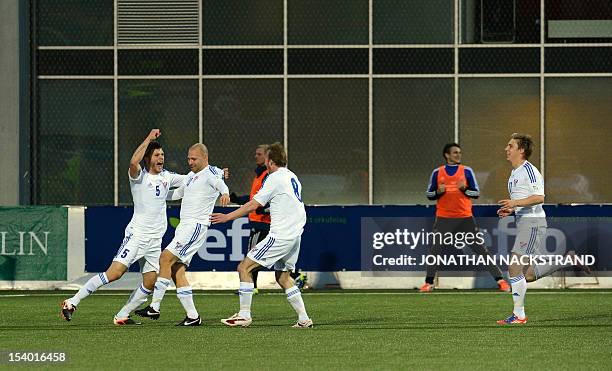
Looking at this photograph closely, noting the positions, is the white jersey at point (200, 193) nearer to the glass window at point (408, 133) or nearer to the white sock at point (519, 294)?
the white sock at point (519, 294)

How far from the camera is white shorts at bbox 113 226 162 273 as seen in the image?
14.6 metres

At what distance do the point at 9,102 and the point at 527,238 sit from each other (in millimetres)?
12739

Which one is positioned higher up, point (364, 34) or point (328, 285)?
point (364, 34)

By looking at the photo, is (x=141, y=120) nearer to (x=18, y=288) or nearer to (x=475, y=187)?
(x=18, y=288)

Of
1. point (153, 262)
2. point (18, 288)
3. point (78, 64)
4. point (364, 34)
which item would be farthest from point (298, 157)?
point (153, 262)

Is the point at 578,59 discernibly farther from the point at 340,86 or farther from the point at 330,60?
the point at 330,60

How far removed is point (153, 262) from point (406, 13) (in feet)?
37.4

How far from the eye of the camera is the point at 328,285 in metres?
21.1

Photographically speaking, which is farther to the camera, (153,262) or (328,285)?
(328,285)

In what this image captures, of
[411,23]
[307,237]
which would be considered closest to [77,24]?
[411,23]

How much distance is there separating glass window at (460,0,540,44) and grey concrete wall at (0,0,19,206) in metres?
8.00

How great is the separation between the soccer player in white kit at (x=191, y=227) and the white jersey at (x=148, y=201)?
26cm

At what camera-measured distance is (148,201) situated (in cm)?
1469
